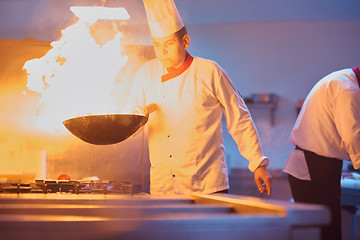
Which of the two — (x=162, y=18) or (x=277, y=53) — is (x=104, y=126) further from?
(x=277, y=53)

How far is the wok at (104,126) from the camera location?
1.54m

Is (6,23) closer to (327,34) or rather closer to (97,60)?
(97,60)

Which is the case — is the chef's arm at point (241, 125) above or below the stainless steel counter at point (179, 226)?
above

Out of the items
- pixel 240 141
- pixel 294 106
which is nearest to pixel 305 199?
pixel 240 141

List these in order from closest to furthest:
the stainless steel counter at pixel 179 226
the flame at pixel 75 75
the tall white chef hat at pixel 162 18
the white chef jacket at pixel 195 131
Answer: the stainless steel counter at pixel 179 226 < the white chef jacket at pixel 195 131 < the tall white chef hat at pixel 162 18 < the flame at pixel 75 75

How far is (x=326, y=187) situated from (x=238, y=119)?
2.19ft

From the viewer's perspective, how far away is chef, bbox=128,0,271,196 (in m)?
1.88

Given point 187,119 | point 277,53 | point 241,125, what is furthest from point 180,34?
point 277,53

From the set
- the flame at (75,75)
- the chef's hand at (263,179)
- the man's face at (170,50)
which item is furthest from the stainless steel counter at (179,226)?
the flame at (75,75)

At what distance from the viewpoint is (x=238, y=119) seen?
1.92 meters

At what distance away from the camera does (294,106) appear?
5.44 m

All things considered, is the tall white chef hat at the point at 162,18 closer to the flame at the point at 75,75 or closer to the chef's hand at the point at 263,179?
the flame at the point at 75,75

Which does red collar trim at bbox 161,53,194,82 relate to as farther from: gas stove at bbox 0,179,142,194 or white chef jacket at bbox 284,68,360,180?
white chef jacket at bbox 284,68,360,180

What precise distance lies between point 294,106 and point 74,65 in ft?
12.4
